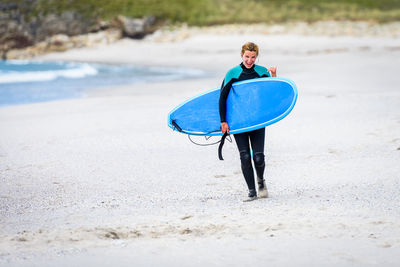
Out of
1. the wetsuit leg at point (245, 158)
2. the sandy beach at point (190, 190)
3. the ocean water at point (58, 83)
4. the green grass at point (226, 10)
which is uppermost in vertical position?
the wetsuit leg at point (245, 158)

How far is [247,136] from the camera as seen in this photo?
15.1 ft

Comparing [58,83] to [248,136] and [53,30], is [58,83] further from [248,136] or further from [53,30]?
[53,30]

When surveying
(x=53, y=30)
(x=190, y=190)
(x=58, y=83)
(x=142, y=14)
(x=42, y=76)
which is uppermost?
(x=190, y=190)

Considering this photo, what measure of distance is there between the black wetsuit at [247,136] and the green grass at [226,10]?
30.8 meters

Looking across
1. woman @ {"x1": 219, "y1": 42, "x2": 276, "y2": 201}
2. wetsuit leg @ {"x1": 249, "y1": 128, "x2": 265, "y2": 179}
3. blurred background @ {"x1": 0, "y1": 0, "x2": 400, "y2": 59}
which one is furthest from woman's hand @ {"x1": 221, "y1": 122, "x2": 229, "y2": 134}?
blurred background @ {"x1": 0, "y1": 0, "x2": 400, "y2": 59}

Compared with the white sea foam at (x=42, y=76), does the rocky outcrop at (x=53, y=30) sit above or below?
below

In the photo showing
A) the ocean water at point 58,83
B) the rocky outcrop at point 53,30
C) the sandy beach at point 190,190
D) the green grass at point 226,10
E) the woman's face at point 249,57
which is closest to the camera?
the sandy beach at point 190,190

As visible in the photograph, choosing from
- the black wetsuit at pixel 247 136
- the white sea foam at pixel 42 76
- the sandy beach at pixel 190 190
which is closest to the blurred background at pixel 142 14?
the white sea foam at pixel 42 76

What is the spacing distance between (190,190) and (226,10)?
36.5 m

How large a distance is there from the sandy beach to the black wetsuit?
0.30 metres

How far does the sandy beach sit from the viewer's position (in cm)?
339

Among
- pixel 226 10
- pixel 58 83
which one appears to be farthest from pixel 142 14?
pixel 58 83

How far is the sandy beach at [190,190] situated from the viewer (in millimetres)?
3391

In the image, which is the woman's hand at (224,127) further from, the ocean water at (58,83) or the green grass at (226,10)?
the green grass at (226,10)
